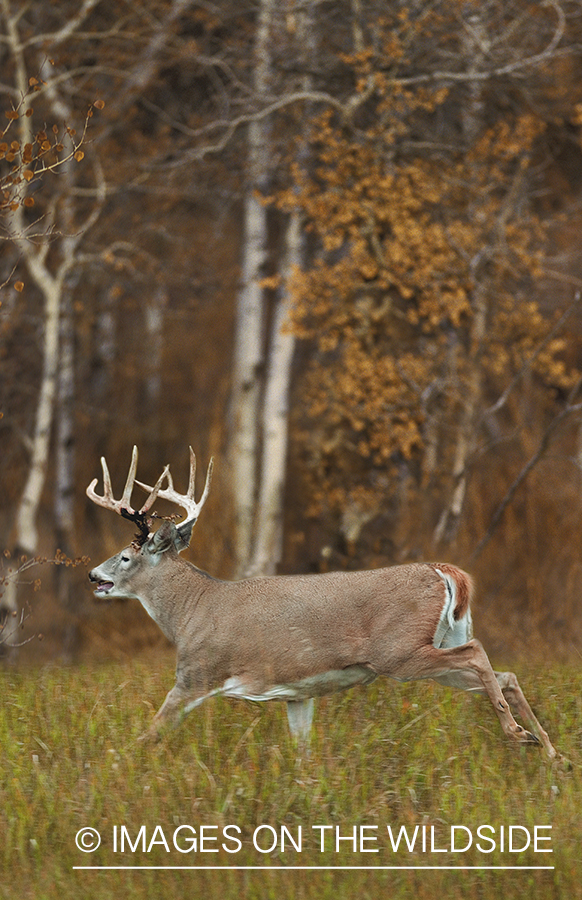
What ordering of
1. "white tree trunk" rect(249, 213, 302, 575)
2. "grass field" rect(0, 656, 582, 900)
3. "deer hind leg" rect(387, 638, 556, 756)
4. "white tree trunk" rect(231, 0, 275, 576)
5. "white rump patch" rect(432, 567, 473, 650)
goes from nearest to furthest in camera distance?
"grass field" rect(0, 656, 582, 900)
"deer hind leg" rect(387, 638, 556, 756)
"white rump patch" rect(432, 567, 473, 650)
"white tree trunk" rect(231, 0, 275, 576)
"white tree trunk" rect(249, 213, 302, 575)

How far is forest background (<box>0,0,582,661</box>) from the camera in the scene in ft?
39.2

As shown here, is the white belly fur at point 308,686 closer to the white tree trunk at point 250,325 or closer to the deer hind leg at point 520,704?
the deer hind leg at point 520,704

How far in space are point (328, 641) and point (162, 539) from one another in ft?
3.70

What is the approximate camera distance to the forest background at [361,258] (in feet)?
39.2

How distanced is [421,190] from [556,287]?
2.73 metres

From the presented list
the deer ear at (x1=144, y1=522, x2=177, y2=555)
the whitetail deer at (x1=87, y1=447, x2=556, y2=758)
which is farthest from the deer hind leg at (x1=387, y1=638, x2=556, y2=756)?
the deer ear at (x1=144, y1=522, x2=177, y2=555)

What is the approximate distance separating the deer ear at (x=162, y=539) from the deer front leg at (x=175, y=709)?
0.76m

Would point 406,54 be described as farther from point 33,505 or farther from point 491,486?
point 33,505

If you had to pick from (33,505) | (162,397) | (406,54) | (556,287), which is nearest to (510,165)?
(556,287)

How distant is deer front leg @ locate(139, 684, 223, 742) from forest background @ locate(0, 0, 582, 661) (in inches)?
201

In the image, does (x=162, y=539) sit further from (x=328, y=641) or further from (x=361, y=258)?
(x=361, y=258)

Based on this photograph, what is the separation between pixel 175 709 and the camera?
579 centimetres

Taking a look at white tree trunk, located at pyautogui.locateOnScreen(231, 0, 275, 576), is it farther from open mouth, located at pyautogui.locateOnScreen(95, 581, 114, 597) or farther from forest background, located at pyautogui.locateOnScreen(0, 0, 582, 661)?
open mouth, located at pyautogui.locateOnScreen(95, 581, 114, 597)

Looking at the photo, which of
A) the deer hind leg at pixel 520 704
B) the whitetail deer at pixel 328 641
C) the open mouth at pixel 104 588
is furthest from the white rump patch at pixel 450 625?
the open mouth at pixel 104 588
